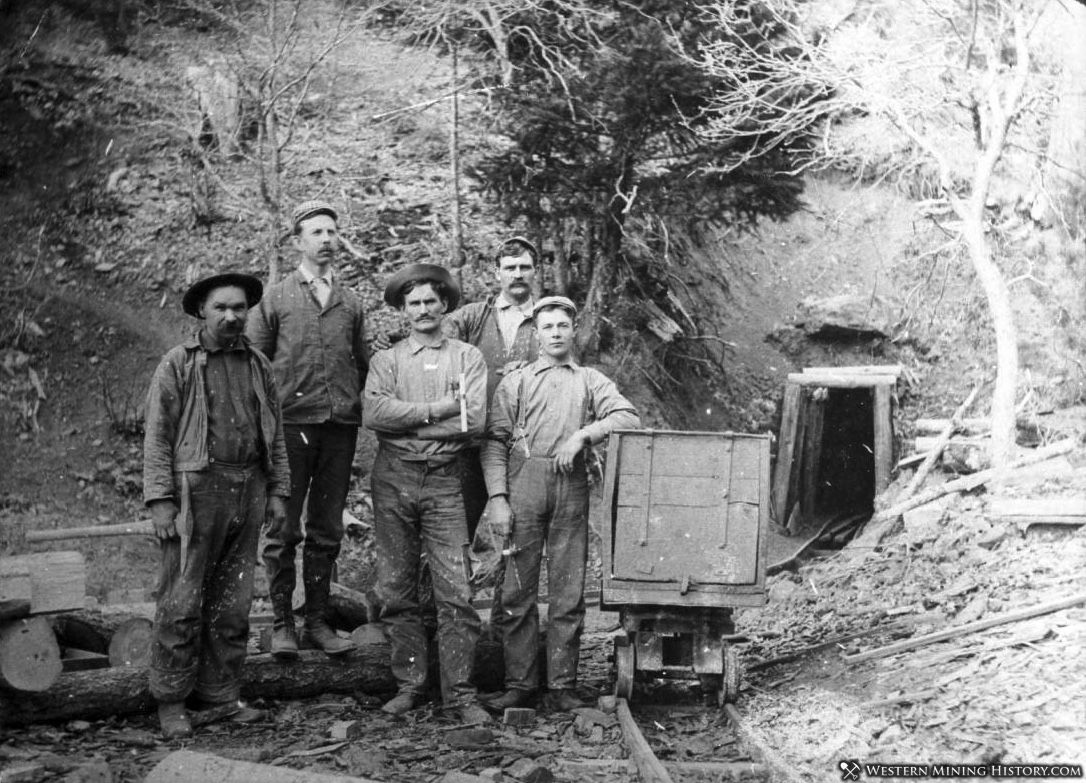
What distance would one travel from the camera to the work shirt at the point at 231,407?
5188 millimetres

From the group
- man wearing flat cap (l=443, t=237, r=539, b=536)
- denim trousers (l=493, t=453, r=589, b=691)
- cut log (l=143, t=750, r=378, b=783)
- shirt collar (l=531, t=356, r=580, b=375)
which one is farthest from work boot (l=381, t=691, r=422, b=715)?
shirt collar (l=531, t=356, r=580, b=375)

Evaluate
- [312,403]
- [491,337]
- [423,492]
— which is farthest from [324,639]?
[491,337]

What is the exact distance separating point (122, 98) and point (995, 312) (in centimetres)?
1223

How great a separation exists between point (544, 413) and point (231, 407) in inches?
68.4

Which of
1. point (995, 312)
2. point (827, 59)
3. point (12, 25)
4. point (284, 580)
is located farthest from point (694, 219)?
point (12, 25)

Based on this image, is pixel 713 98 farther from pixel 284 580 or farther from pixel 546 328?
pixel 284 580

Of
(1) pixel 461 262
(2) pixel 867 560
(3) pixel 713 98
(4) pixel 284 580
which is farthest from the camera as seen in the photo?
(1) pixel 461 262

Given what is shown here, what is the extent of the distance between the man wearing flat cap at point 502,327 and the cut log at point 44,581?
2.18m

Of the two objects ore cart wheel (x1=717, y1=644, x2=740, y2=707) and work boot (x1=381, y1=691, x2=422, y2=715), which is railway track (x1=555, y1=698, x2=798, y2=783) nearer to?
ore cart wheel (x1=717, y1=644, x2=740, y2=707)

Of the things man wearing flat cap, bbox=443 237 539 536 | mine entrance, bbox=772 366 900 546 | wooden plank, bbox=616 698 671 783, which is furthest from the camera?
mine entrance, bbox=772 366 900 546

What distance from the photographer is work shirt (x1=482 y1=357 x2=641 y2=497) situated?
576cm

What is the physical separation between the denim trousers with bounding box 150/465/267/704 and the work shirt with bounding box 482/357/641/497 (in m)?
1.33

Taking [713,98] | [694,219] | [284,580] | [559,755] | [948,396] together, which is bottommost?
[559,755]

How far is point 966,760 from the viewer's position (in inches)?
188
